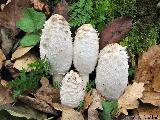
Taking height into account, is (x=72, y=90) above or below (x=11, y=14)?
Result: below

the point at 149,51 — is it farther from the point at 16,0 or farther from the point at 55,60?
the point at 16,0

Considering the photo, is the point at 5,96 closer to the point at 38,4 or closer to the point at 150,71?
the point at 38,4

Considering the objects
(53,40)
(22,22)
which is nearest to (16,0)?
(22,22)

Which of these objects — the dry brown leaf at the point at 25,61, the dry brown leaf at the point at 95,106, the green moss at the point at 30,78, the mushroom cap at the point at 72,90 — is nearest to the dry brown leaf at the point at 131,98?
the dry brown leaf at the point at 95,106

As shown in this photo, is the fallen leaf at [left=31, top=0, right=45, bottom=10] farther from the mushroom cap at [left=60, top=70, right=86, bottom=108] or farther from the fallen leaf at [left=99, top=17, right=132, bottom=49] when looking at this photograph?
the mushroom cap at [left=60, top=70, right=86, bottom=108]

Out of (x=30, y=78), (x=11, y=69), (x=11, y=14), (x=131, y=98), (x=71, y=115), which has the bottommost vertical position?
(x=71, y=115)

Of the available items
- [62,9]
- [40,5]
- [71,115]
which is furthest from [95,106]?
[40,5]
